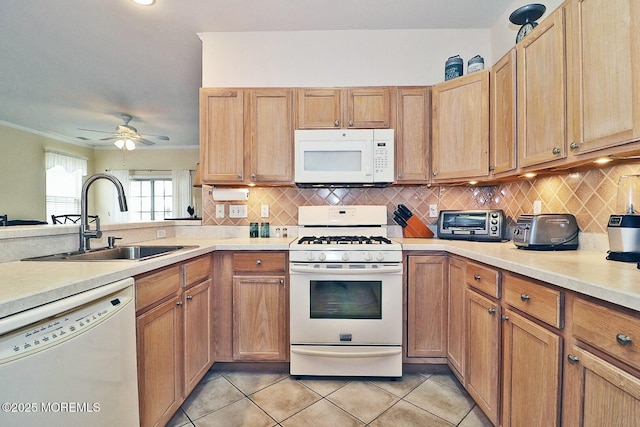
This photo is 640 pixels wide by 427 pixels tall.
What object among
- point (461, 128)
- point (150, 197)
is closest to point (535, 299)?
point (461, 128)

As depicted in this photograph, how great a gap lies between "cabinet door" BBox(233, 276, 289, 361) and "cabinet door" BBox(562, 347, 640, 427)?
4.78 feet

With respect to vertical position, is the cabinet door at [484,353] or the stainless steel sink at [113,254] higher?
the stainless steel sink at [113,254]

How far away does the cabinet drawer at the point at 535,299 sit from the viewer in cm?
100

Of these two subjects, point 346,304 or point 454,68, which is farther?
point 454,68

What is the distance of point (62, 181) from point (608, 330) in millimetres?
8305

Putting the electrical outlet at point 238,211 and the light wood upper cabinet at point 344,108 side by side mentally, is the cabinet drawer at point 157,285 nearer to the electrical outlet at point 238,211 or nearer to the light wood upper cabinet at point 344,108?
the electrical outlet at point 238,211

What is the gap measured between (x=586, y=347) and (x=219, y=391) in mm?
1814

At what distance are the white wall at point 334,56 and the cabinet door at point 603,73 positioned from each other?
1.24 metres

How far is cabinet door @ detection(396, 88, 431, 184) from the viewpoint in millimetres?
2240

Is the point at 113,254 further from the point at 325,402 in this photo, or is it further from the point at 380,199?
the point at 380,199

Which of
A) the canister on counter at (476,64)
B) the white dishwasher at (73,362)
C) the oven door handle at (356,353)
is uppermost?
the canister on counter at (476,64)

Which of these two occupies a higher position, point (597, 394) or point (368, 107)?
point (368, 107)

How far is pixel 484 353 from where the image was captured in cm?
147

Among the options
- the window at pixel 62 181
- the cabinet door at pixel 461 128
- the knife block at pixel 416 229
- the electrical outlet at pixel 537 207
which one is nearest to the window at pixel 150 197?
the window at pixel 62 181
